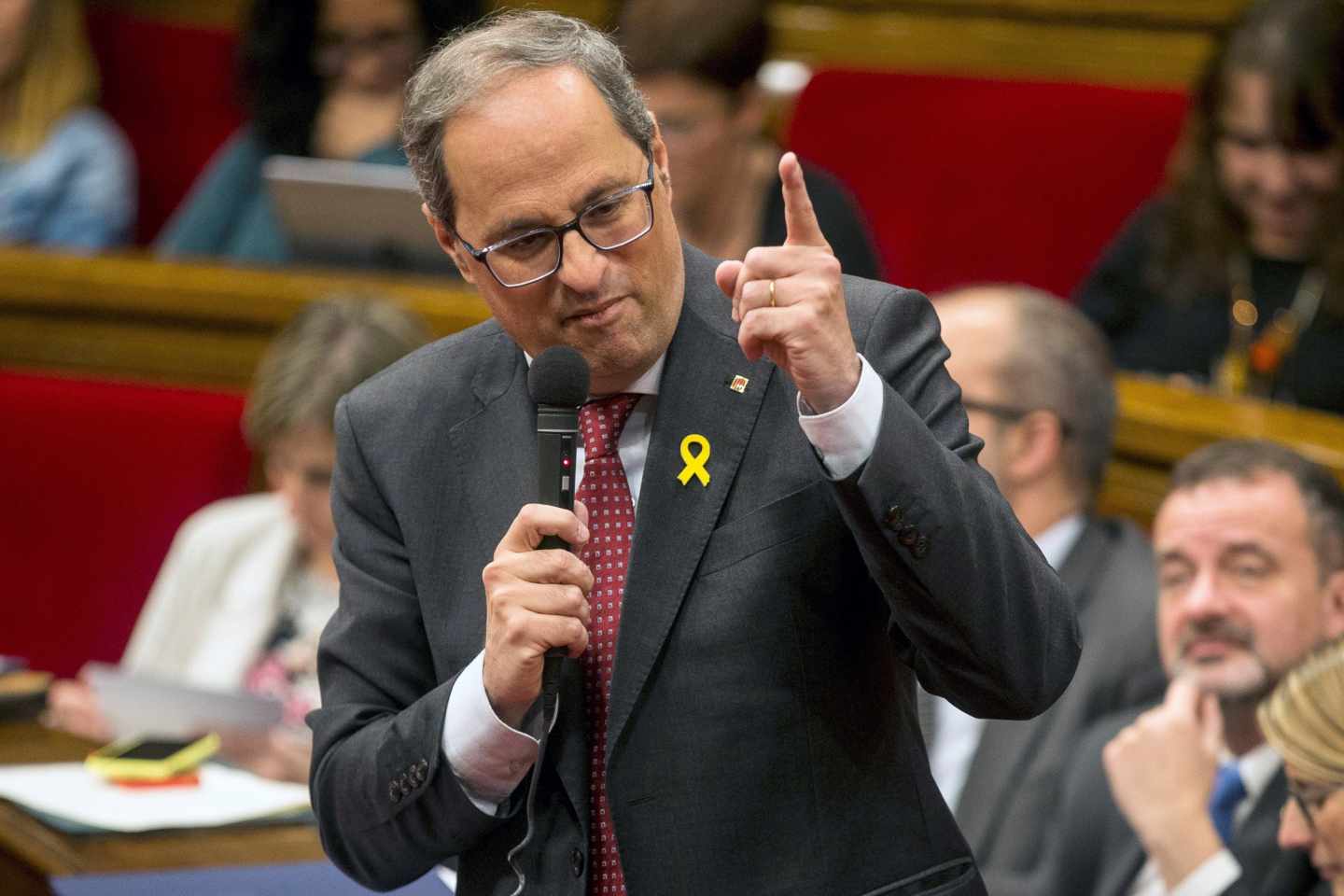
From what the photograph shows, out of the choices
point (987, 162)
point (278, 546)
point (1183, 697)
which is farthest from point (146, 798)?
point (987, 162)

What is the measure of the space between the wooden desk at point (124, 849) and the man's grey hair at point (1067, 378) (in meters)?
0.98

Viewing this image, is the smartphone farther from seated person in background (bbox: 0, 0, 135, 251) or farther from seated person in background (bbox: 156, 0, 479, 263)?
seated person in background (bbox: 0, 0, 135, 251)

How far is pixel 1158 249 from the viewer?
291 centimetres

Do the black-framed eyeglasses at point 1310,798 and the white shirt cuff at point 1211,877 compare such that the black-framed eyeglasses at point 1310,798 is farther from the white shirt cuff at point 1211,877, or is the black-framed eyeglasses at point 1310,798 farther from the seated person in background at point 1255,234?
the seated person in background at point 1255,234

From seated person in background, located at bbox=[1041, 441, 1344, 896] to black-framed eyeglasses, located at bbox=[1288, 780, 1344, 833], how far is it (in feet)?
0.82

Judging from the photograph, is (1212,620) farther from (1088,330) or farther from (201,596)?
(201,596)

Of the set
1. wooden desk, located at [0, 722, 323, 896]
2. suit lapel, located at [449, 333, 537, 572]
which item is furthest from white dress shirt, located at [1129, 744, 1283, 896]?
suit lapel, located at [449, 333, 537, 572]

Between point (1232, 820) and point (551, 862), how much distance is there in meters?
1.06

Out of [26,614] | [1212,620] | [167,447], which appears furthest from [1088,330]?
[26,614]

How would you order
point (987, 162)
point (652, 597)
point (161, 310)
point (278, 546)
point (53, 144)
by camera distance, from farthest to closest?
point (53, 144) → point (987, 162) → point (161, 310) → point (278, 546) → point (652, 597)

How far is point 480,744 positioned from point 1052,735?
108 cm

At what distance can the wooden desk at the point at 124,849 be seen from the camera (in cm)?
176

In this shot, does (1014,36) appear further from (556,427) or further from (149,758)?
(556,427)

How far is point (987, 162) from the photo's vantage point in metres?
3.29
